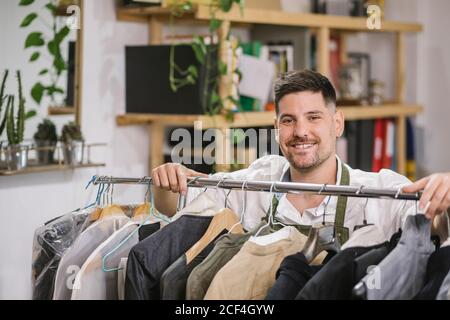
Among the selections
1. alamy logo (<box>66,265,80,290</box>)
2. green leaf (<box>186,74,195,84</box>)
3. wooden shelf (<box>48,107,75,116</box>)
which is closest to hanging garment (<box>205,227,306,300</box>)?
alamy logo (<box>66,265,80,290</box>)

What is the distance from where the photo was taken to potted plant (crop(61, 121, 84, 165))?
2721 millimetres

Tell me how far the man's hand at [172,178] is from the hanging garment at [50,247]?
0.20 m

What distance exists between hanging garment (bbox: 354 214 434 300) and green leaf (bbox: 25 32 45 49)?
180cm

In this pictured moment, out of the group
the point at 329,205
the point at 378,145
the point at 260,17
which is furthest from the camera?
the point at 378,145

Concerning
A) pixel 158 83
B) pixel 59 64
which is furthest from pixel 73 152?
pixel 158 83

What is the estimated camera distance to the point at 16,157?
2.53 meters

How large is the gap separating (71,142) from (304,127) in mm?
1208

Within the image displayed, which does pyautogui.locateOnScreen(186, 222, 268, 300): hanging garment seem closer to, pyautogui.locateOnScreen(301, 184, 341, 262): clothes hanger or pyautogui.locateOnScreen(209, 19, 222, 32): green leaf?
pyautogui.locateOnScreen(301, 184, 341, 262): clothes hanger

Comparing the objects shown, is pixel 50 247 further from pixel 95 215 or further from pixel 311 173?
pixel 311 173

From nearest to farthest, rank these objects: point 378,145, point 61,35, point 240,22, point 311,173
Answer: point 311,173
point 61,35
point 240,22
point 378,145

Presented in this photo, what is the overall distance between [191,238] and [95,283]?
209 mm

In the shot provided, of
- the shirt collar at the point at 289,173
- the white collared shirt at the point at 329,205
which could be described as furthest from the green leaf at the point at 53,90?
the shirt collar at the point at 289,173

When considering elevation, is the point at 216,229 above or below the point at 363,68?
below
